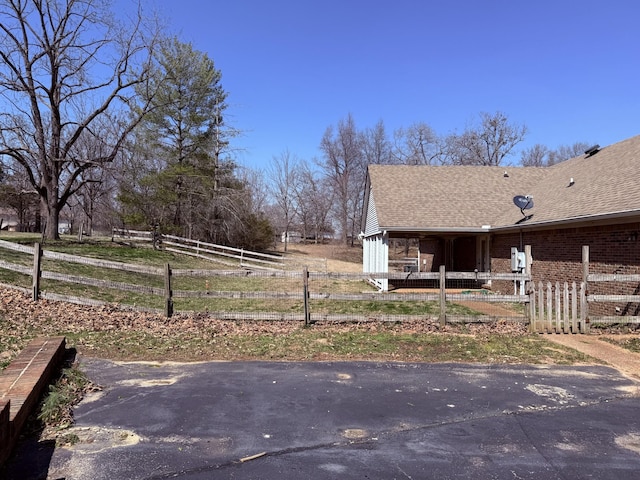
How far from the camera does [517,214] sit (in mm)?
15945

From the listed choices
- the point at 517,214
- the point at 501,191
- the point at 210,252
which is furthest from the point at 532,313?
the point at 210,252

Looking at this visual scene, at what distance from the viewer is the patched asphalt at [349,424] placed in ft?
10.7

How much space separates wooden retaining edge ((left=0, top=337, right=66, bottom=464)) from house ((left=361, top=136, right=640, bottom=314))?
416 inches

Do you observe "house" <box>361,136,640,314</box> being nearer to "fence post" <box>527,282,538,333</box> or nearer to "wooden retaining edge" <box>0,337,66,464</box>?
"fence post" <box>527,282,538,333</box>

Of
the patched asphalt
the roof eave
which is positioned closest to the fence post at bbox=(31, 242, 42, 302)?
the patched asphalt

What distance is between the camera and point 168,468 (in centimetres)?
321

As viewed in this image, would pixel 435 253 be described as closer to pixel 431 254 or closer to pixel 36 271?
pixel 431 254

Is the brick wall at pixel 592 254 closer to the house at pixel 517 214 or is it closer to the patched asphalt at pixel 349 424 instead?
the house at pixel 517 214

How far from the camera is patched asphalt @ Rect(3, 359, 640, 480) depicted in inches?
128

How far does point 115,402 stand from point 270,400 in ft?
5.30

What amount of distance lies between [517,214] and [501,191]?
3.78m

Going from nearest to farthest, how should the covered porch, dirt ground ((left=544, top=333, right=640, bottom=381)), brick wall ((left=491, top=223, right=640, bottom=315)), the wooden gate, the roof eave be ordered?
1. dirt ground ((left=544, top=333, right=640, bottom=381))
2. the wooden gate
3. the roof eave
4. brick wall ((left=491, top=223, right=640, bottom=315))
5. the covered porch

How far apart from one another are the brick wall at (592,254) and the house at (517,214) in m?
0.03

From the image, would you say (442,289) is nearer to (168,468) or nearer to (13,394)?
(168,468)
